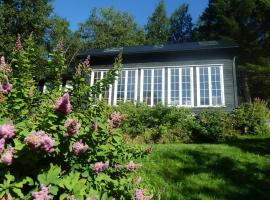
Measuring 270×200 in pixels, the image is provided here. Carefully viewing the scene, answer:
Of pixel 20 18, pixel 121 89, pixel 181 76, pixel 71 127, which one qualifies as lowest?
pixel 71 127

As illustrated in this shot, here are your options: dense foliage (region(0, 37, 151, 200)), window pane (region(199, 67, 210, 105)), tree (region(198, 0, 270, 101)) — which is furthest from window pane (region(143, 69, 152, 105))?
dense foliage (region(0, 37, 151, 200))

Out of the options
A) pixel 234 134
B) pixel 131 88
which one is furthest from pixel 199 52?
pixel 234 134

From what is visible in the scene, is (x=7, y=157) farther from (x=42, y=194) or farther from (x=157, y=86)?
(x=157, y=86)

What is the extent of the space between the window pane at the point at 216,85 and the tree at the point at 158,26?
36.2 metres

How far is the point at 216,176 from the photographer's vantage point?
721 cm

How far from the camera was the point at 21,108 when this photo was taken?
3.53m

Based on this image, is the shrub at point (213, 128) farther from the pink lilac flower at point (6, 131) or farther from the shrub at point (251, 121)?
the pink lilac flower at point (6, 131)

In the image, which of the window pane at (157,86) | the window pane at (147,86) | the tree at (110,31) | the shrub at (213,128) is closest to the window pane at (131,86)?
the window pane at (147,86)

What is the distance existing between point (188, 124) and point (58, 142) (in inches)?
460

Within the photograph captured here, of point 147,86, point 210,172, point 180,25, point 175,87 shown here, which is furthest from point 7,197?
point 180,25

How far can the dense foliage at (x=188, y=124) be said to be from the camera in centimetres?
1348

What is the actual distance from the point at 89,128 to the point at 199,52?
15879mm

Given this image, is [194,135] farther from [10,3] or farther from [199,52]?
[10,3]

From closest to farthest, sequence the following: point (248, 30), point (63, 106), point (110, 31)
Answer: point (63, 106)
point (248, 30)
point (110, 31)
